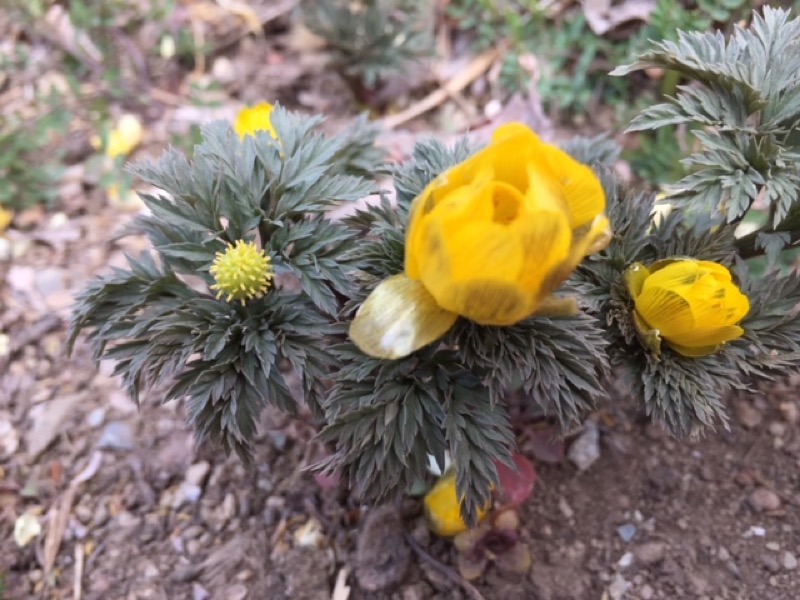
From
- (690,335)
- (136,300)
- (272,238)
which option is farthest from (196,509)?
(690,335)

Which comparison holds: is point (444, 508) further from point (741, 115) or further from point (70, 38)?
point (70, 38)

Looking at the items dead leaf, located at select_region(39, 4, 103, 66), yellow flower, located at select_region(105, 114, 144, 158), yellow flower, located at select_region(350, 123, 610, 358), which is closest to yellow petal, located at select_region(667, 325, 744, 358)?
yellow flower, located at select_region(350, 123, 610, 358)

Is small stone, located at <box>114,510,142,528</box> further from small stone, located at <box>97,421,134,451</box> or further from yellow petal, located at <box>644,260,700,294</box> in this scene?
yellow petal, located at <box>644,260,700,294</box>

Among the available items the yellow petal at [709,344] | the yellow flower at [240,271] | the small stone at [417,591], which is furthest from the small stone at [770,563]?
the yellow flower at [240,271]

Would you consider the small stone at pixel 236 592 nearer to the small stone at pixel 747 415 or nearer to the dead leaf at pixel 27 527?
the dead leaf at pixel 27 527

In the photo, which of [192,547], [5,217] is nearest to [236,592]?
[192,547]
